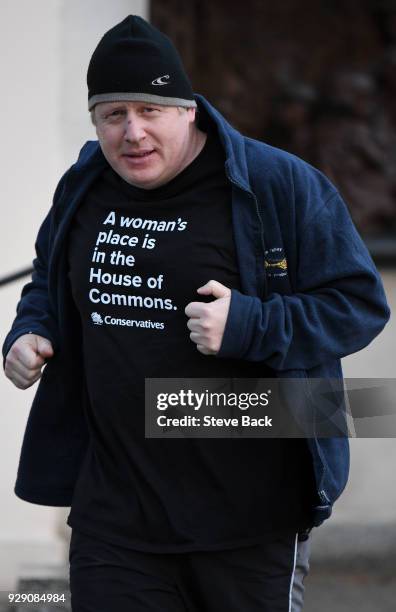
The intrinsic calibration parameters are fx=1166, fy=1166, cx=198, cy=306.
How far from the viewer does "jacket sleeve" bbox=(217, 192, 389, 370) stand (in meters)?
2.39

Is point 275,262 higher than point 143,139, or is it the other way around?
point 143,139

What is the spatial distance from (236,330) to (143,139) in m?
0.45

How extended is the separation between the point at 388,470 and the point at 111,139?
288 centimetres

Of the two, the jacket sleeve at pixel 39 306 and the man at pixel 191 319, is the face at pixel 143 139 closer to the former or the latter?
the man at pixel 191 319

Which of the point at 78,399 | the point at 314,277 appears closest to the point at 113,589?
the point at 78,399

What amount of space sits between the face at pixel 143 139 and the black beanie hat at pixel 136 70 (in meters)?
0.02

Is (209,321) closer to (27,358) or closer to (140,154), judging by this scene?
(140,154)

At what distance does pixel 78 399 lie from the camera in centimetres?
281

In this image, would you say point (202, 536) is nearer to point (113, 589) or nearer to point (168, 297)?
point (113, 589)

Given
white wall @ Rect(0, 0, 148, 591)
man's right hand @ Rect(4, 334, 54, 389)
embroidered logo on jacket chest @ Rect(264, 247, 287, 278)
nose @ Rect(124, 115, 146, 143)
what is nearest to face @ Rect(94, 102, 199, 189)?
nose @ Rect(124, 115, 146, 143)

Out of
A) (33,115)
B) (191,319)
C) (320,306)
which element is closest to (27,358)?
(191,319)

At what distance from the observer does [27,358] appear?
2.62m

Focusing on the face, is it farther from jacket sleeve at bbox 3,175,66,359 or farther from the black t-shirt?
jacket sleeve at bbox 3,175,66,359

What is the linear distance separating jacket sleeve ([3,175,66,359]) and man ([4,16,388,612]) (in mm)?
103
